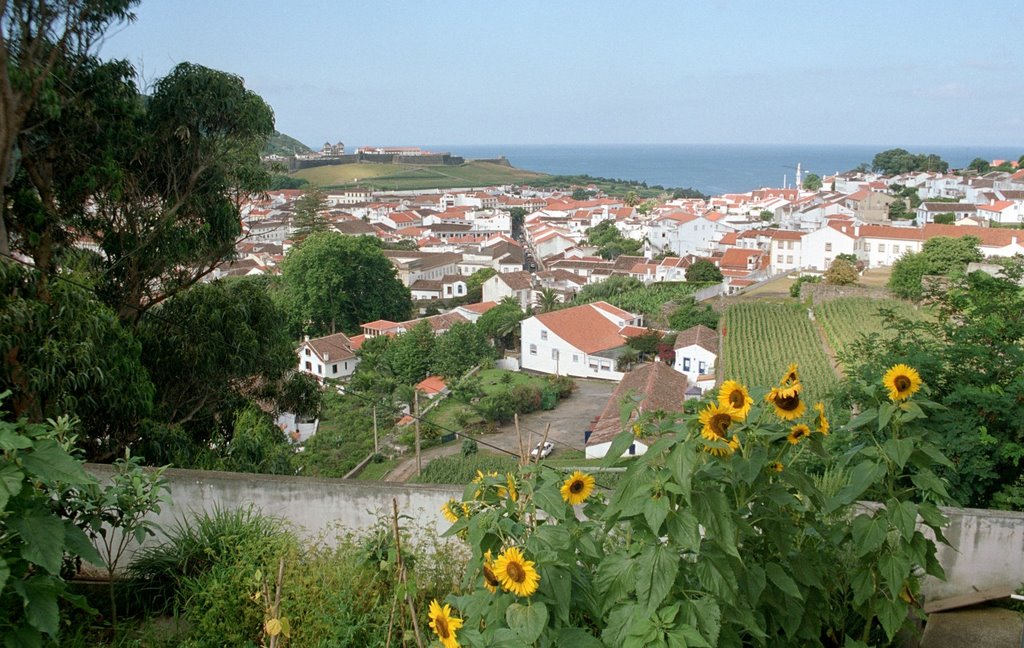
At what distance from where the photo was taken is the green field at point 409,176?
92625 mm

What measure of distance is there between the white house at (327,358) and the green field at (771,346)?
11.4 meters

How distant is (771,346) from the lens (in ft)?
73.8

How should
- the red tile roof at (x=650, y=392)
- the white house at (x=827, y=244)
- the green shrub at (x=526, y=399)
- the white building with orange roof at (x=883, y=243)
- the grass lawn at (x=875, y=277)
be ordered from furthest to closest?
the white house at (x=827, y=244)
the white building with orange roof at (x=883, y=243)
the grass lawn at (x=875, y=277)
the green shrub at (x=526, y=399)
the red tile roof at (x=650, y=392)

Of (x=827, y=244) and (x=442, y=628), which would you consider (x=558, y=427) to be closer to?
(x=442, y=628)

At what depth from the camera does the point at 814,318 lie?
24.9 m

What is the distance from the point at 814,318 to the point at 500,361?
32.5ft

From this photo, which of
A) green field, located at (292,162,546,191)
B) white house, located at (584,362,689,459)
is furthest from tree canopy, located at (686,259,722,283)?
green field, located at (292,162,546,191)

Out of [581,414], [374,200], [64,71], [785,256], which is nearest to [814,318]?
[581,414]

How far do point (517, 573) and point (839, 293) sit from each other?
90.0 ft

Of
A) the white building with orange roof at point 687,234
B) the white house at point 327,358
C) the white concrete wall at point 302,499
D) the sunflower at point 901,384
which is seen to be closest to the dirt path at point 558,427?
the white house at point 327,358

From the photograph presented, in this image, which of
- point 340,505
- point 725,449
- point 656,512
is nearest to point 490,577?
point 656,512

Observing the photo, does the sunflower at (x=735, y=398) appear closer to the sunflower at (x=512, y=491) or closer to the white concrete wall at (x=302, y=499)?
the sunflower at (x=512, y=491)

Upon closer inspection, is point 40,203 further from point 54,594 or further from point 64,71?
point 54,594

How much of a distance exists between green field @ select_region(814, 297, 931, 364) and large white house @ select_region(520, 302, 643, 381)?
608cm
